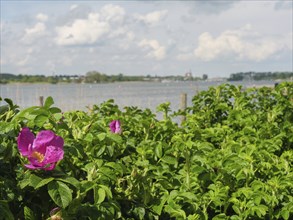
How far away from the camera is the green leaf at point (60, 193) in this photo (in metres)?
1.45

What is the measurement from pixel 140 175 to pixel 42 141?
2.13ft

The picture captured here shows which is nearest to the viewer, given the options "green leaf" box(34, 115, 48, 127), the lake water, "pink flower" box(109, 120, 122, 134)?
"green leaf" box(34, 115, 48, 127)

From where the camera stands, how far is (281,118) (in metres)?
4.24

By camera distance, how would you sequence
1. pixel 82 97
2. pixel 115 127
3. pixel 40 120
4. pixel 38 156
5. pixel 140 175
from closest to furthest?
1. pixel 38 156
2. pixel 40 120
3. pixel 140 175
4. pixel 115 127
5. pixel 82 97

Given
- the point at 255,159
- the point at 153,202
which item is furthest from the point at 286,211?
the point at 153,202

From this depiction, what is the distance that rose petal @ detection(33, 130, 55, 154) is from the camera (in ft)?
5.15

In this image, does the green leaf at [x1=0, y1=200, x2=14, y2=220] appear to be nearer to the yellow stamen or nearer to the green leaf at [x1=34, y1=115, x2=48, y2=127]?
the yellow stamen

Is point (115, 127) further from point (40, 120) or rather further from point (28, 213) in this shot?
point (28, 213)

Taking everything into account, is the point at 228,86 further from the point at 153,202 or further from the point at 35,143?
the point at 35,143

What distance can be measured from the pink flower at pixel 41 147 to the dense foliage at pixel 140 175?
Answer: 4cm

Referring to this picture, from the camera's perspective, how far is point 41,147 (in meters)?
1.57

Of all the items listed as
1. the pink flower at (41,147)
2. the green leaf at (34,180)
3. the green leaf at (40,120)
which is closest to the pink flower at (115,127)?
the green leaf at (40,120)

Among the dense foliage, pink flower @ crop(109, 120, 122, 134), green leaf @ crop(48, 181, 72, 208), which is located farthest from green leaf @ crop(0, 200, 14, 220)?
pink flower @ crop(109, 120, 122, 134)

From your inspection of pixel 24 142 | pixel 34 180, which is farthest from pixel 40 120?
pixel 34 180
